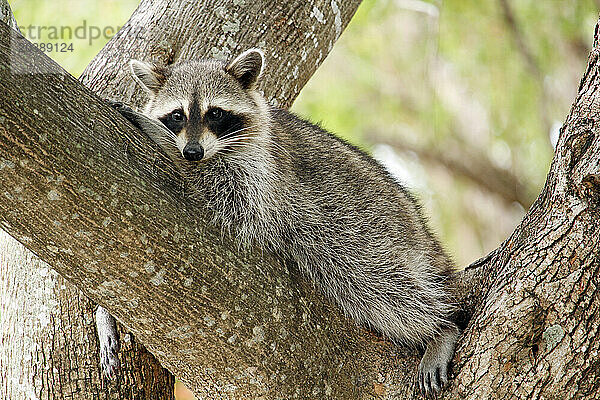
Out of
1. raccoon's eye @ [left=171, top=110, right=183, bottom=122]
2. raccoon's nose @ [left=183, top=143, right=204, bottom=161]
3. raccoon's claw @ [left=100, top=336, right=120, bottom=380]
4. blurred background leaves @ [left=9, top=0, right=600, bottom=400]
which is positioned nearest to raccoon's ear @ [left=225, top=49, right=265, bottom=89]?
raccoon's eye @ [left=171, top=110, right=183, bottom=122]

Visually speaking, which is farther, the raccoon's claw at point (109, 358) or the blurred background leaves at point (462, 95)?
the blurred background leaves at point (462, 95)

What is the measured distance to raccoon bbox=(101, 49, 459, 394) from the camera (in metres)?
2.70

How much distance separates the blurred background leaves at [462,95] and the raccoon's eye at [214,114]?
2.86 m

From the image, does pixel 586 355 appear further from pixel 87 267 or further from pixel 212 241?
pixel 87 267

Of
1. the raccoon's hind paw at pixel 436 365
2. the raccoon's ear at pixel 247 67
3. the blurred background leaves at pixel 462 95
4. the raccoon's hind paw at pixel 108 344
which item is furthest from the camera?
the blurred background leaves at pixel 462 95

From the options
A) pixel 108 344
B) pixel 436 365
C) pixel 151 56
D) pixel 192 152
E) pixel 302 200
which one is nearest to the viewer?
pixel 436 365

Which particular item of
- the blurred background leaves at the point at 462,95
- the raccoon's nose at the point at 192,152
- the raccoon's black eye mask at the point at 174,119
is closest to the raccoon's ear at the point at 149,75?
the raccoon's black eye mask at the point at 174,119

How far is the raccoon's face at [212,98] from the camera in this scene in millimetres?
2913

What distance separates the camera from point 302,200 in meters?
2.94

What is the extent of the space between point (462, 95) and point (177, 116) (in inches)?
227

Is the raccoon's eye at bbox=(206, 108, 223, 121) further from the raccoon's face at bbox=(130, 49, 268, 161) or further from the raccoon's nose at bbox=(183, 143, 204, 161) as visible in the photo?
the raccoon's nose at bbox=(183, 143, 204, 161)

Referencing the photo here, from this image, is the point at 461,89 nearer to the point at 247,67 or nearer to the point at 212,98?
the point at 247,67

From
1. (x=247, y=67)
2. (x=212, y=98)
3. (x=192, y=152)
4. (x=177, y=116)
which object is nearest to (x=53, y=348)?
(x=192, y=152)

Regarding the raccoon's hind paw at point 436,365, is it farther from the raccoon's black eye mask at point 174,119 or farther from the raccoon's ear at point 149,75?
the raccoon's ear at point 149,75
